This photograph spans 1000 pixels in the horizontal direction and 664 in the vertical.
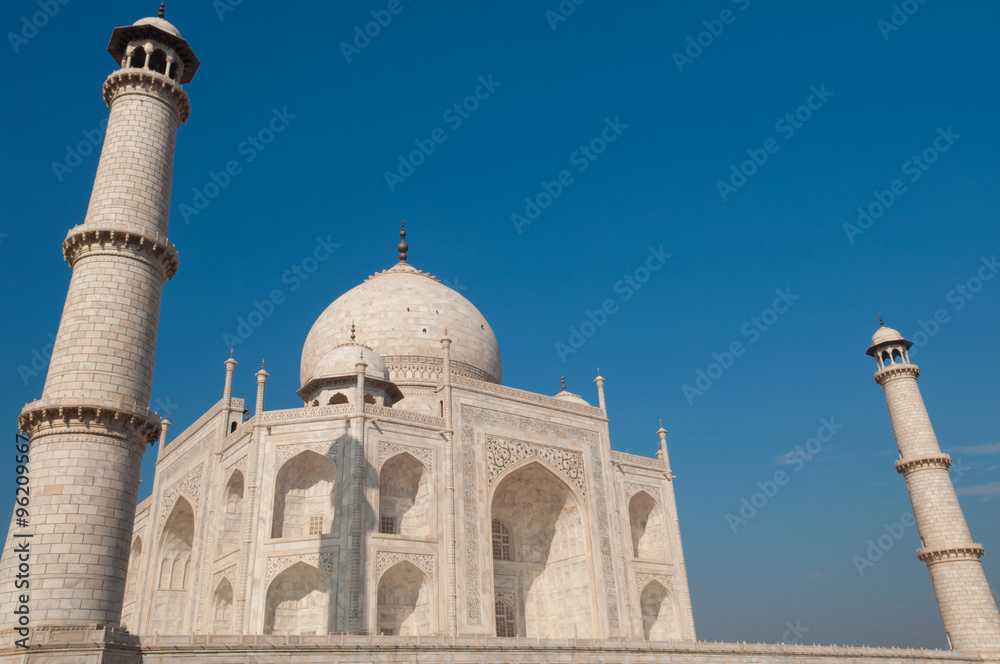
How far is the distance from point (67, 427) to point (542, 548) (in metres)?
15.7

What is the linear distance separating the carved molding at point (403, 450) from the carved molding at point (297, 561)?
103 inches

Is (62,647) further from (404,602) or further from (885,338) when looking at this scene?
(885,338)

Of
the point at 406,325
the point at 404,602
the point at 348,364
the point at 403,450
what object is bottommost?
the point at 404,602

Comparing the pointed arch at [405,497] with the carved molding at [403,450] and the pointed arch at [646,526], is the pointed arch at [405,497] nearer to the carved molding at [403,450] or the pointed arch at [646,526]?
the carved molding at [403,450]

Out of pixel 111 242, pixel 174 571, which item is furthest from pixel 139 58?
pixel 174 571

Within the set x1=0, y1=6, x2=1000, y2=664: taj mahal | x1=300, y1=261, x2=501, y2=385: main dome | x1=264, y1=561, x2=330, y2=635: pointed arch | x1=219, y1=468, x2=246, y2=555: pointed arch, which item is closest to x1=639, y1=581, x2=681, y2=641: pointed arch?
x1=0, y1=6, x2=1000, y2=664: taj mahal

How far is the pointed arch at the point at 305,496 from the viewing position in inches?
765

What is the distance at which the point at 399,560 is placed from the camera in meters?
18.7

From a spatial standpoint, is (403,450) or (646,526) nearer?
(403,450)

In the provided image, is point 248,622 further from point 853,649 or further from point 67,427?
point 853,649

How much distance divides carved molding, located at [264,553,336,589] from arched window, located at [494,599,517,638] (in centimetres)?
600

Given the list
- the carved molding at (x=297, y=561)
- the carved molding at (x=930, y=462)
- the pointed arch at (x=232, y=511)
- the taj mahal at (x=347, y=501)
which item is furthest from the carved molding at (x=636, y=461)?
the pointed arch at (x=232, y=511)

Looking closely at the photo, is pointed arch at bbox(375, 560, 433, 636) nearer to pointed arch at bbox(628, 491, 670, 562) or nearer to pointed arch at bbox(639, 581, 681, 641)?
pointed arch at bbox(639, 581, 681, 641)

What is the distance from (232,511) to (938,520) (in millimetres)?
22293
